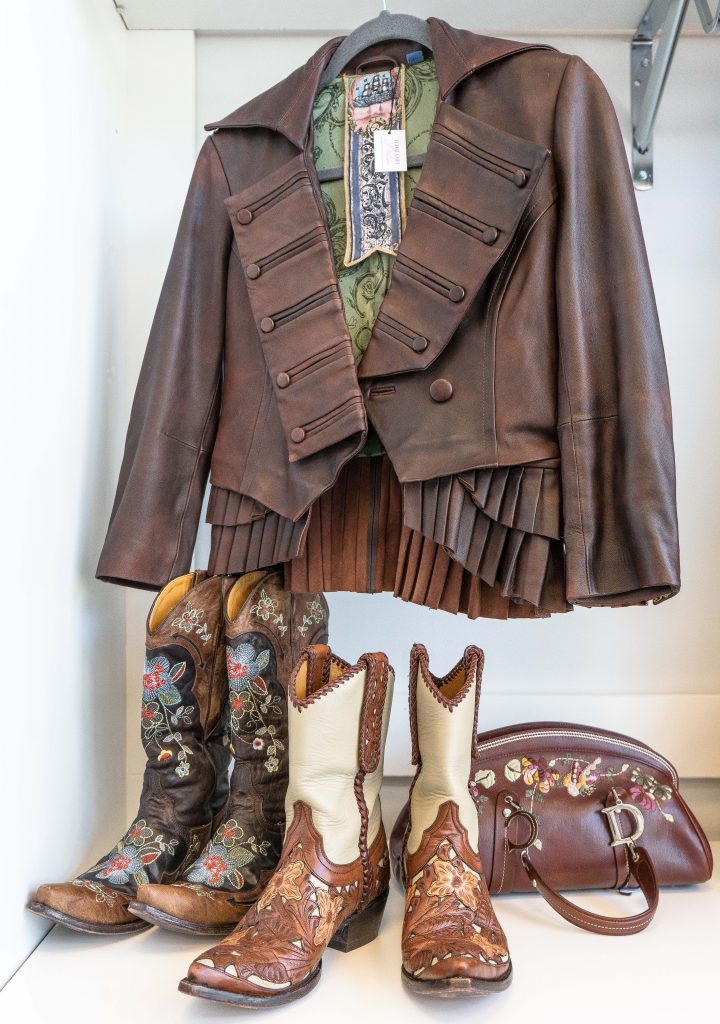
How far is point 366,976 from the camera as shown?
3.34 feet

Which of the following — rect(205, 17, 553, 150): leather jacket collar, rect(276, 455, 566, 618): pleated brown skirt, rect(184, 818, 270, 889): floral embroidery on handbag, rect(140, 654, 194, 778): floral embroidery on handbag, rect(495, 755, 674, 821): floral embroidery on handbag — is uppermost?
rect(205, 17, 553, 150): leather jacket collar

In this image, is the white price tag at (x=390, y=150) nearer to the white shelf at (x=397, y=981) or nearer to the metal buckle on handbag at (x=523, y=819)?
the metal buckle on handbag at (x=523, y=819)

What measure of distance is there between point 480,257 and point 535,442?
0.83 feet

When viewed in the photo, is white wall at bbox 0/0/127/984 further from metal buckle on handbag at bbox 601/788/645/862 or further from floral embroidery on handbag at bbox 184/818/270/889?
metal buckle on handbag at bbox 601/788/645/862

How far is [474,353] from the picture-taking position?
1.18 meters

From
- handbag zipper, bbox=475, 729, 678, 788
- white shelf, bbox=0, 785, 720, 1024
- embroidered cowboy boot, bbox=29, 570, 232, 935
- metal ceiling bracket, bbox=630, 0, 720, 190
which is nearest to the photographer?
white shelf, bbox=0, 785, 720, 1024

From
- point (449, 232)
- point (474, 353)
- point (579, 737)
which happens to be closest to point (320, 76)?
point (449, 232)

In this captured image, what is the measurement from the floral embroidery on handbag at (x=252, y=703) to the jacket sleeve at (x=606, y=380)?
0.43m

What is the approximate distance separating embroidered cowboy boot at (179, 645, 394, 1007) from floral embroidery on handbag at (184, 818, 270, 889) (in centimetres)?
10

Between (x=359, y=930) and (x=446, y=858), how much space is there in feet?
0.47

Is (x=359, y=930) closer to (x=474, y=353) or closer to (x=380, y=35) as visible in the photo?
(x=474, y=353)

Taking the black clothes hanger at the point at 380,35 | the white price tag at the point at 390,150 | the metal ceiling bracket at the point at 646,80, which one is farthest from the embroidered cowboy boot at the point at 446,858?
the metal ceiling bracket at the point at 646,80

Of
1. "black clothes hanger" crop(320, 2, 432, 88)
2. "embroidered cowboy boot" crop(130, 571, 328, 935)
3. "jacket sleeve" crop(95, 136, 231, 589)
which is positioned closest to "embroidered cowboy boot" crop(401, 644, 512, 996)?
"embroidered cowboy boot" crop(130, 571, 328, 935)

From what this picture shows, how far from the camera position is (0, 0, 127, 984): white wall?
1.08 meters
